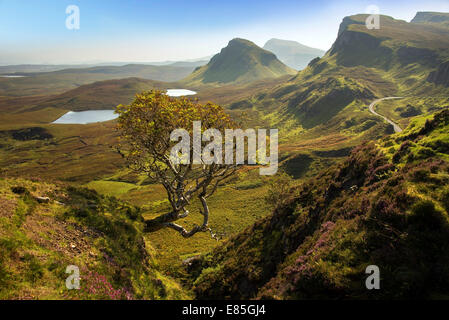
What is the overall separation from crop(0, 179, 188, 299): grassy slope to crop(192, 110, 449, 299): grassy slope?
7042 mm

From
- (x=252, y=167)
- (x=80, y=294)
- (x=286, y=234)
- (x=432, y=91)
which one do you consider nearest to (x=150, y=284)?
(x=80, y=294)

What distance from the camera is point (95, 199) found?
19.5 meters

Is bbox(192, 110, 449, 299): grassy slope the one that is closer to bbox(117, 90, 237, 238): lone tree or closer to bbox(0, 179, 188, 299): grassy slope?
bbox(117, 90, 237, 238): lone tree

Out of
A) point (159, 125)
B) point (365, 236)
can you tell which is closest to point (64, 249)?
point (159, 125)

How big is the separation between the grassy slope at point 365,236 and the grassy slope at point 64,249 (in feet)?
23.1

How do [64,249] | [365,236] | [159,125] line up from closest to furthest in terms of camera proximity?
[365,236], [64,249], [159,125]

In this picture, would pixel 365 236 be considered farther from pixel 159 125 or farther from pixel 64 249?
pixel 159 125

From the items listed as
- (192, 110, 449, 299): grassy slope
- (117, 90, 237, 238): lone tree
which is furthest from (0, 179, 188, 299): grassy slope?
(192, 110, 449, 299): grassy slope

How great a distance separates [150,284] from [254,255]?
9369 millimetres

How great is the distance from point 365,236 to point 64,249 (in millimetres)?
14774

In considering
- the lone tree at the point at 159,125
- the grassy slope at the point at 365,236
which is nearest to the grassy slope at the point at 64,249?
the lone tree at the point at 159,125

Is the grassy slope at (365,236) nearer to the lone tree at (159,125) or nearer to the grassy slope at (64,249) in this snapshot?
the lone tree at (159,125)

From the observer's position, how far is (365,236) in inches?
409
